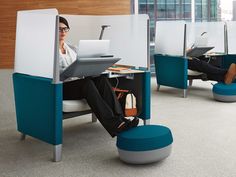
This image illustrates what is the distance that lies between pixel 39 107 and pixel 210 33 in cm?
386

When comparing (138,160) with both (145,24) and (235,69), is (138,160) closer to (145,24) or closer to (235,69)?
(145,24)

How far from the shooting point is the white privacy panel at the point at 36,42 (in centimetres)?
273

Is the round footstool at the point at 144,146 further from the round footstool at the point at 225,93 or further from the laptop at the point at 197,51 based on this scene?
the laptop at the point at 197,51

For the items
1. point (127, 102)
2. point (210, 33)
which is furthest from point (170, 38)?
point (127, 102)

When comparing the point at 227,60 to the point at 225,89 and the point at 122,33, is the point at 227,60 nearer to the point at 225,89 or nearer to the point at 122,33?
the point at 225,89

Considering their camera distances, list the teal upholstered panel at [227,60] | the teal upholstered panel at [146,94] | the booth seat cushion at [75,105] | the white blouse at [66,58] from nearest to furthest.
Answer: the booth seat cushion at [75,105] → the white blouse at [66,58] → the teal upholstered panel at [146,94] → the teal upholstered panel at [227,60]

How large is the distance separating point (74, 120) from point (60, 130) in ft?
4.11

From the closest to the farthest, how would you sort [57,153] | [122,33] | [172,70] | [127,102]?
[57,153], [127,102], [122,33], [172,70]

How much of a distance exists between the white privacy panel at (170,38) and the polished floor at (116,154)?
1149 mm

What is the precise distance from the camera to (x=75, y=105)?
2.92 m

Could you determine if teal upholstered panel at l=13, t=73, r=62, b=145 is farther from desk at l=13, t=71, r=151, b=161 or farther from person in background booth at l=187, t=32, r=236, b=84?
person in background booth at l=187, t=32, r=236, b=84

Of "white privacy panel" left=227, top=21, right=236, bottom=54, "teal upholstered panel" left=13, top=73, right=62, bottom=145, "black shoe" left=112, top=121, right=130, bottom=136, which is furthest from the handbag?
"white privacy panel" left=227, top=21, right=236, bottom=54

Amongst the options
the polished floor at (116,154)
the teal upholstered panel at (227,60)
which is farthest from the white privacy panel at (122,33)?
the teal upholstered panel at (227,60)

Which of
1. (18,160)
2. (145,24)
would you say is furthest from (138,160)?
(145,24)
